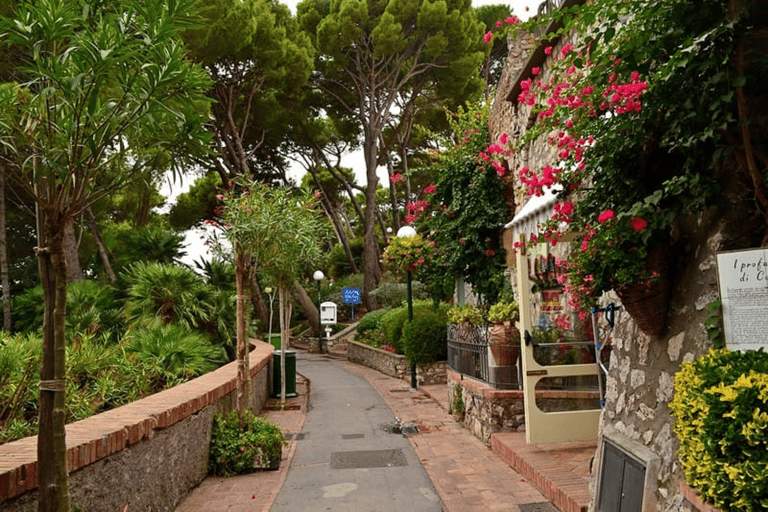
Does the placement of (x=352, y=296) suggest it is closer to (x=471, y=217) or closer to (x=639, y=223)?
(x=471, y=217)

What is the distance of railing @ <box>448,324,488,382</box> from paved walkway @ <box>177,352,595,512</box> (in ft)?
2.88

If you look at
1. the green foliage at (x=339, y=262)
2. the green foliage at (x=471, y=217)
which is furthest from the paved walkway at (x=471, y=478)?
the green foliage at (x=339, y=262)

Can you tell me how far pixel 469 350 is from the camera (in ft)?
26.8

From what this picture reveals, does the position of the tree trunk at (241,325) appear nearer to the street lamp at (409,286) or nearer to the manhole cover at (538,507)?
the manhole cover at (538,507)

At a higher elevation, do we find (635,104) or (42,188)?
(635,104)

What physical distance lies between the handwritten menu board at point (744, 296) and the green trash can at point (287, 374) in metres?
9.40

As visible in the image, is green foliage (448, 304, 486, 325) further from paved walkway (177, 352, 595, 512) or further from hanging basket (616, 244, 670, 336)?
hanging basket (616, 244, 670, 336)

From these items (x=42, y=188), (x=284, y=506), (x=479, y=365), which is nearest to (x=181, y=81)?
(x=42, y=188)

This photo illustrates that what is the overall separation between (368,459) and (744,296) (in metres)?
4.87

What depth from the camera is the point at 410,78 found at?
862 inches

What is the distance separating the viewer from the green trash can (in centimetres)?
1160

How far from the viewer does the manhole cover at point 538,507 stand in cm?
468

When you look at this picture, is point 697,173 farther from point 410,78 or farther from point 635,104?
point 410,78

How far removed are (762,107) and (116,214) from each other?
25384 mm
